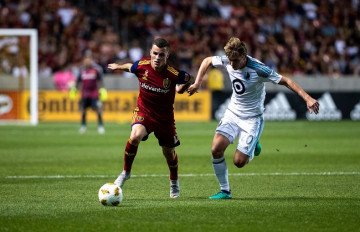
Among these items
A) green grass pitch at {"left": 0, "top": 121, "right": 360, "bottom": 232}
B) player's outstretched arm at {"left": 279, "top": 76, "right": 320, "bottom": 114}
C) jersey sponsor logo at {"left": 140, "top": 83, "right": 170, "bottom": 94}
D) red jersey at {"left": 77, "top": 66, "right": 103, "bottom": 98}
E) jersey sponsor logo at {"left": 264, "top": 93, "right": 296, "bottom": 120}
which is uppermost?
player's outstretched arm at {"left": 279, "top": 76, "right": 320, "bottom": 114}

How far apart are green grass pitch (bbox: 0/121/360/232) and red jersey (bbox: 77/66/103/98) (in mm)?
3374

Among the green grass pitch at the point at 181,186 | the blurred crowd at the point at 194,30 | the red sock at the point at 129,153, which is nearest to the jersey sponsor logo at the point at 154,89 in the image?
the red sock at the point at 129,153

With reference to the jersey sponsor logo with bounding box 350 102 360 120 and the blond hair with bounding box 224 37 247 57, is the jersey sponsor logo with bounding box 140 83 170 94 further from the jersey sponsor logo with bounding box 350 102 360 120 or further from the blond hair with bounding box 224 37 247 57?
the jersey sponsor logo with bounding box 350 102 360 120

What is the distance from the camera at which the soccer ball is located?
28.9ft

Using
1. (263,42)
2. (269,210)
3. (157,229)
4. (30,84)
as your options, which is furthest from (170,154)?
(263,42)

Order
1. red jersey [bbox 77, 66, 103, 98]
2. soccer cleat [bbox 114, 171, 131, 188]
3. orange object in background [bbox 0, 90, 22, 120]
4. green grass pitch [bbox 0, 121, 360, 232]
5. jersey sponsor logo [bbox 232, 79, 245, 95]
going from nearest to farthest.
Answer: green grass pitch [bbox 0, 121, 360, 232] < soccer cleat [bbox 114, 171, 131, 188] < jersey sponsor logo [bbox 232, 79, 245, 95] < red jersey [bbox 77, 66, 103, 98] < orange object in background [bbox 0, 90, 22, 120]

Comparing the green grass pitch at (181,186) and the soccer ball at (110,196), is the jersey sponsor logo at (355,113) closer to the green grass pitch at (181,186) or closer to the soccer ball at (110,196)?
the green grass pitch at (181,186)

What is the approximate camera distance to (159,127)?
9.82 meters

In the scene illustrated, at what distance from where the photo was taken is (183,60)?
3102 centimetres

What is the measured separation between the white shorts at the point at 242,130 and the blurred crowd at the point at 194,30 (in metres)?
19.7

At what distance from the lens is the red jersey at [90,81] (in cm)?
2483

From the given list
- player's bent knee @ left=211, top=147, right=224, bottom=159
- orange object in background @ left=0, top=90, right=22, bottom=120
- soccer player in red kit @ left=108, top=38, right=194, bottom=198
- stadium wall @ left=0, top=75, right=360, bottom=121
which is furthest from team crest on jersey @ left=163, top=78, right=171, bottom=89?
stadium wall @ left=0, top=75, right=360, bottom=121

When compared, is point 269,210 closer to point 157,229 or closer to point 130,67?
point 157,229

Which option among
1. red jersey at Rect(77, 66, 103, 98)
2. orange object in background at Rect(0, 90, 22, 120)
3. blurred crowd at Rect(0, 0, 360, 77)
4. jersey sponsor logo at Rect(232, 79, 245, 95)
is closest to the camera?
jersey sponsor logo at Rect(232, 79, 245, 95)
